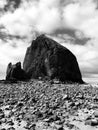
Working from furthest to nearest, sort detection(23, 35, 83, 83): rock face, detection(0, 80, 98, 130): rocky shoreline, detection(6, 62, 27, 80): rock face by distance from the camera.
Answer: detection(6, 62, 27, 80): rock face < detection(23, 35, 83, 83): rock face < detection(0, 80, 98, 130): rocky shoreline

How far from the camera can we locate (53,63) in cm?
3872

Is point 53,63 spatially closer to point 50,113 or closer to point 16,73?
point 16,73

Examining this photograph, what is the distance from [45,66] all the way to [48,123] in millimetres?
27646

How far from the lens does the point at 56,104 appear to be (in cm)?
1567

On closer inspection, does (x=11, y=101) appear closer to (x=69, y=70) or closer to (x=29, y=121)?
(x=29, y=121)

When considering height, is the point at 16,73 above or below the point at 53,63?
below

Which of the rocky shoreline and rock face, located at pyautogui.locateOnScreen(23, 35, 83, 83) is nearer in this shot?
the rocky shoreline

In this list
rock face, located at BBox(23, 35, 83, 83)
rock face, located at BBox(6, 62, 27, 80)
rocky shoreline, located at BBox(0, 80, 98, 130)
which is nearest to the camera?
rocky shoreline, located at BBox(0, 80, 98, 130)

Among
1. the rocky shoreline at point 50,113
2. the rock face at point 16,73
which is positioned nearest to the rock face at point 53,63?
the rock face at point 16,73

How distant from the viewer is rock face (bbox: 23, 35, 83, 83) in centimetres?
3797

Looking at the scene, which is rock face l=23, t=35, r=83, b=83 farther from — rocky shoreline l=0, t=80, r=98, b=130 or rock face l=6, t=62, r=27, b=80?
rocky shoreline l=0, t=80, r=98, b=130

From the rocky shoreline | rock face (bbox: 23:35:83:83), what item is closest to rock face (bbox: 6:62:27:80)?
rock face (bbox: 23:35:83:83)

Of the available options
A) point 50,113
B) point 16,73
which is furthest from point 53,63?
point 50,113

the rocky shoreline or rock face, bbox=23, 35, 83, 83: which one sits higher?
rock face, bbox=23, 35, 83, 83
